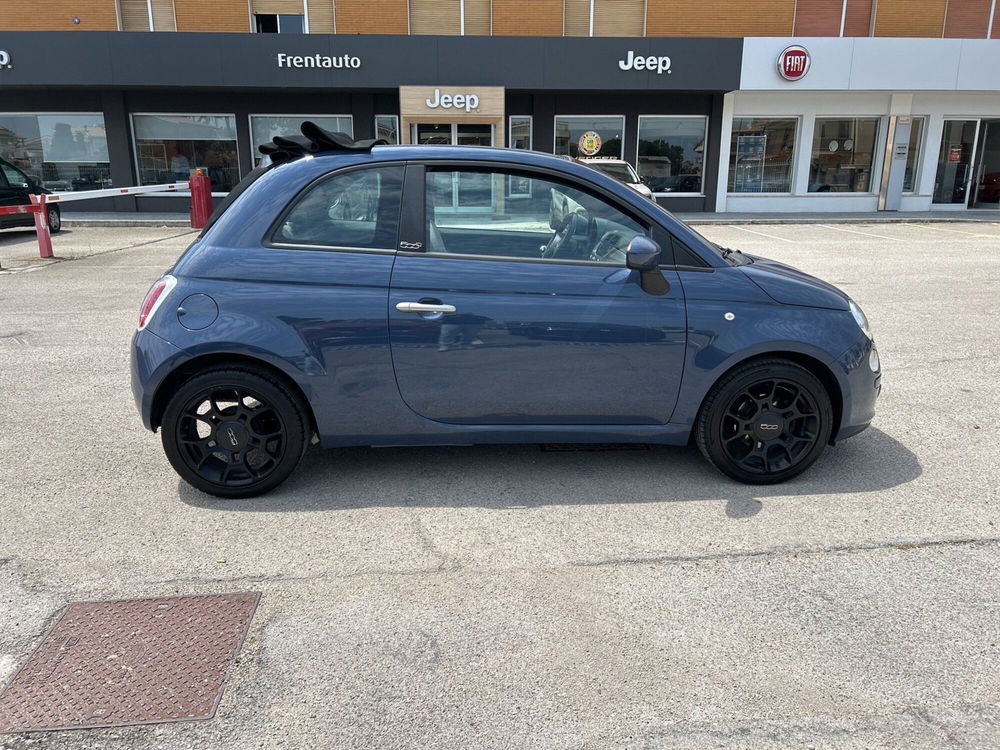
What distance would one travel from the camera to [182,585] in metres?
3.04

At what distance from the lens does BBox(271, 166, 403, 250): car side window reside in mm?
3689

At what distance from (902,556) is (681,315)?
1.48 m

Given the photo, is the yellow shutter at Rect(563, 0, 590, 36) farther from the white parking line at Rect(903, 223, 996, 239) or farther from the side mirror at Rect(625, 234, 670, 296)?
the side mirror at Rect(625, 234, 670, 296)

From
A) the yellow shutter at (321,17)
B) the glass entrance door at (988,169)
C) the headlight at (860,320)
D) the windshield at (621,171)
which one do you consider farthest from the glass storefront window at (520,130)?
the headlight at (860,320)

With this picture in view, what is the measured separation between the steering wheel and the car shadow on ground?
123 cm

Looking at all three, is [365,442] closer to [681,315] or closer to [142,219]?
[681,315]

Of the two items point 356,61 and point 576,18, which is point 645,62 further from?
point 356,61

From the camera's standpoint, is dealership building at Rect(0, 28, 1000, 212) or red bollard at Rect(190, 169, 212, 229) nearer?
red bollard at Rect(190, 169, 212, 229)

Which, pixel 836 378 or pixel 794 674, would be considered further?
pixel 836 378

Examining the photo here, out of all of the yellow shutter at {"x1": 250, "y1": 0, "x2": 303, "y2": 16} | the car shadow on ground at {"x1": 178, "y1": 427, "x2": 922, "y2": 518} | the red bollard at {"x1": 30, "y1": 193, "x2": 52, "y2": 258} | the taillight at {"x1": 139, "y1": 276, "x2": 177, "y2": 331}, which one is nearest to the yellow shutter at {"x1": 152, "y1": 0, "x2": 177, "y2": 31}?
the yellow shutter at {"x1": 250, "y1": 0, "x2": 303, "y2": 16}

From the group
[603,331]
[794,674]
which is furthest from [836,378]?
[794,674]

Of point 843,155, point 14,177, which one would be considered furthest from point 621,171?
point 14,177

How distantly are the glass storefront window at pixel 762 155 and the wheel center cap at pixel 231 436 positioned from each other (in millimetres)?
21240

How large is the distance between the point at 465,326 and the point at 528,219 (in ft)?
2.31
